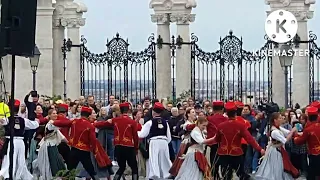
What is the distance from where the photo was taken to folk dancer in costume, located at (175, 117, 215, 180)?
1862 cm

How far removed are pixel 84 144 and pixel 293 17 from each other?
11.9 meters

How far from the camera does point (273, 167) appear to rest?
19.9 metres

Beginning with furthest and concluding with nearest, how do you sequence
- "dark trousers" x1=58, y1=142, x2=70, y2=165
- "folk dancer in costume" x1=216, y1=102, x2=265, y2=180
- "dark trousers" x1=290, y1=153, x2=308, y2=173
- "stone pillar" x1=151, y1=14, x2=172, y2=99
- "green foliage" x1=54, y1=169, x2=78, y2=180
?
1. "stone pillar" x1=151, y1=14, x2=172, y2=99
2. "dark trousers" x1=290, y1=153, x2=308, y2=173
3. "dark trousers" x1=58, y1=142, x2=70, y2=165
4. "folk dancer in costume" x1=216, y1=102, x2=265, y2=180
5. "green foliage" x1=54, y1=169, x2=78, y2=180

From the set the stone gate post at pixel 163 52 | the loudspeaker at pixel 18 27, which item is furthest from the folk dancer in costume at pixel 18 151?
the stone gate post at pixel 163 52

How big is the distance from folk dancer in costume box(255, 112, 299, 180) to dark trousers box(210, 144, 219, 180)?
96 cm

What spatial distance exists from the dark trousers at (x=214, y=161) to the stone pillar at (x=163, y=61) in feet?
42.3

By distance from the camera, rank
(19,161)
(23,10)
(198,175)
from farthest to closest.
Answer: (19,161)
(198,175)
(23,10)

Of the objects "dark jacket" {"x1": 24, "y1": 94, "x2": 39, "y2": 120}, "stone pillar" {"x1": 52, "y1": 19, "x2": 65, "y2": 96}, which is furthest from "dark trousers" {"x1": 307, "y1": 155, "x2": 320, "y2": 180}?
"stone pillar" {"x1": 52, "y1": 19, "x2": 65, "y2": 96}

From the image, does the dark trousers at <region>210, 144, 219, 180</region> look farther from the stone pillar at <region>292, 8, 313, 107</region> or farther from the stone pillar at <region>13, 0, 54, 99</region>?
the stone pillar at <region>13, 0, 54, 99</region>

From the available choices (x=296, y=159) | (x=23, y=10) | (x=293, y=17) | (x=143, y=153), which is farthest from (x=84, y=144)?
(x=293, y=17)

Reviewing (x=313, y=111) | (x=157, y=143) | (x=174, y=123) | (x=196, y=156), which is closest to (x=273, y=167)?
(x=313, y=111)

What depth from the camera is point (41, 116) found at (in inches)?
898

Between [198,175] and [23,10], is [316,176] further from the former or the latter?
[23,10]

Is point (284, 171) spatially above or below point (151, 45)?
below
